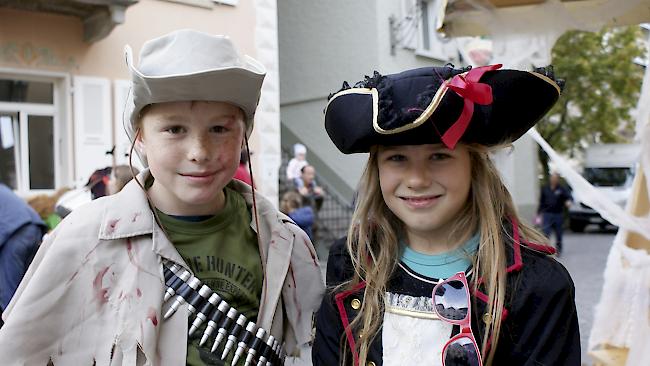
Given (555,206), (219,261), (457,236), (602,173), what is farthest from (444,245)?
(602,173)

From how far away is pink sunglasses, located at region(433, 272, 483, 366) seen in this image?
1.74 meters

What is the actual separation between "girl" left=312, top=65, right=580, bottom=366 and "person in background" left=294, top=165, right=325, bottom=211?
8.62m

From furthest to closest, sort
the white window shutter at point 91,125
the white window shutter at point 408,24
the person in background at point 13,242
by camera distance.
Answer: the white window shutter at point 408,24, the white window shutter at point 91,125, the person in background at point 13,242

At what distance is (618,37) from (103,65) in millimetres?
15985

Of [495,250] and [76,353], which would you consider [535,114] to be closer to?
[495,250]

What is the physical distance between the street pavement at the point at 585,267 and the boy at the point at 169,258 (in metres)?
0.40

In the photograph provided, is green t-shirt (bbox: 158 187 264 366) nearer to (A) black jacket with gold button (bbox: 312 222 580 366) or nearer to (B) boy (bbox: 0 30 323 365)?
(B) boy (bbox: 0 30 323 365)

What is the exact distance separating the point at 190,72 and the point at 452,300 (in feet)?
3.17

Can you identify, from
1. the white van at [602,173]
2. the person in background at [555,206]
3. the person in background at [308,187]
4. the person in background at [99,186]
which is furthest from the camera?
the white van at [602,173]

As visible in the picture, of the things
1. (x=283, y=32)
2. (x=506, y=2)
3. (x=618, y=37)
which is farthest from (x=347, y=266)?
(x=618, y=37)

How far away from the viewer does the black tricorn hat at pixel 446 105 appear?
5.71 ft

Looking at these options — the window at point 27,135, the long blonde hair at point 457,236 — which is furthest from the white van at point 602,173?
the long blonde hair at point 457,236

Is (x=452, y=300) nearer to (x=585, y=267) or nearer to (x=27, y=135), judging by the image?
(x=27, y=135)

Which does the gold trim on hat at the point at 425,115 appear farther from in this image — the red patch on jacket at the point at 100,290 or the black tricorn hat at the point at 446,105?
the red patch on jacket at the point at 100,290
